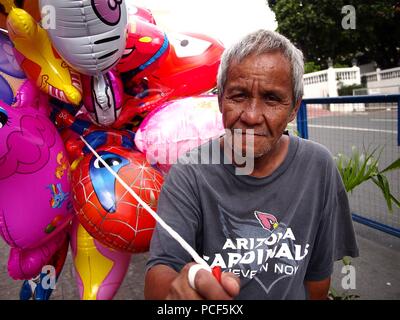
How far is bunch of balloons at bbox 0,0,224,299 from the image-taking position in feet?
4.13

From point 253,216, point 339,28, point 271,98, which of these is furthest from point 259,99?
point 339,28

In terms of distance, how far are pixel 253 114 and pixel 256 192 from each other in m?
0.23

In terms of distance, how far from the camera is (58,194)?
1399 mm

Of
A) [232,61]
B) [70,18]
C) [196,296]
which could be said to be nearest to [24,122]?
[70,18]

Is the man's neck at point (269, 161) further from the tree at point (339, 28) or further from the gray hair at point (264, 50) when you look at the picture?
the tree at point (339, 28)

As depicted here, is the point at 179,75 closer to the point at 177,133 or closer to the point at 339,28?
the point at 177,133

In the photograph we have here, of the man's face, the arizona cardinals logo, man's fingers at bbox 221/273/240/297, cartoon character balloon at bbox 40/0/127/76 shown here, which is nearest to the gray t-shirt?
the arizona cardinals logo

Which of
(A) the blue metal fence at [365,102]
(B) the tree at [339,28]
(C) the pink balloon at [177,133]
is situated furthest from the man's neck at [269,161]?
(B) the tree at [339,28]

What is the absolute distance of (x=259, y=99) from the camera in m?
0.93

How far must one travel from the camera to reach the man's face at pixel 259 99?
3.00 ft

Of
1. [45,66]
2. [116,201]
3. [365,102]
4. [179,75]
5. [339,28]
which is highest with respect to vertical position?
[45,66]

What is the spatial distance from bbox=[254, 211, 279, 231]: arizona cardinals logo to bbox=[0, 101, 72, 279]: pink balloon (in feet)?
2.82

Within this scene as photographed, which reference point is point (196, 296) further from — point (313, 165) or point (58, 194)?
point (58, 194)

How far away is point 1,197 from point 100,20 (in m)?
0.79
